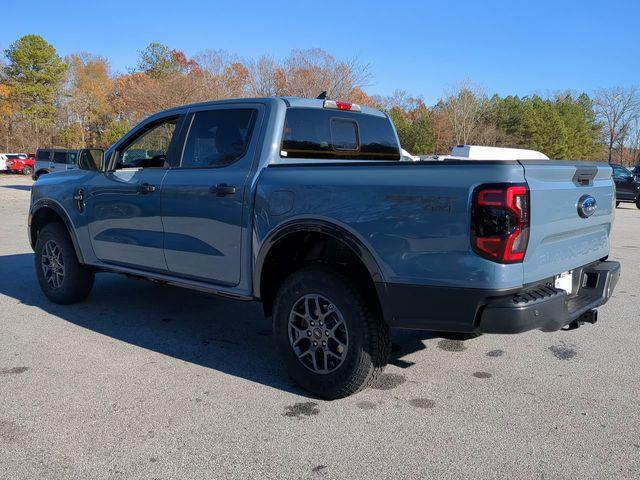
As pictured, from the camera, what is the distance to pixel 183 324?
5.39 m

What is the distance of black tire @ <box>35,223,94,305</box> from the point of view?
18.9 feet

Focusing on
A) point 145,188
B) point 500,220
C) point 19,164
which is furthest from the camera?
point 19,164

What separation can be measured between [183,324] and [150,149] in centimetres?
165

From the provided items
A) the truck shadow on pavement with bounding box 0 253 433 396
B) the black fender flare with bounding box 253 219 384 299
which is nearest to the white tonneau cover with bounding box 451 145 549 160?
the black fender flare with bounding box 253 219 384 299

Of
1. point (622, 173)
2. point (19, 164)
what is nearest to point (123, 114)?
point (19, 164)

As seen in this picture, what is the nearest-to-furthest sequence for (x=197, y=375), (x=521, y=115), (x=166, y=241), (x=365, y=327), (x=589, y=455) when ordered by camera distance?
(x=589, y=455), (x=365, y=327), (x=197, y=375), (x=166, y=241), (x=521, y=115)

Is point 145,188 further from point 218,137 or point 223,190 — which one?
point 223,190

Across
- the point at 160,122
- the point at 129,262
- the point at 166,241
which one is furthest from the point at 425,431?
the point at 160,122

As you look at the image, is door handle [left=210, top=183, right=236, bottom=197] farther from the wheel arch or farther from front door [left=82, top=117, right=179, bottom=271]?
front door [left=82, top=117, right=179, bottom=271]

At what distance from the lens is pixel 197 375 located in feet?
13.5

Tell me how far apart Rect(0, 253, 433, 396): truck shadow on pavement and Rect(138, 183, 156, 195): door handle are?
1262 mm

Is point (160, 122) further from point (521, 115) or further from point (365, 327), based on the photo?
point (521, 115)

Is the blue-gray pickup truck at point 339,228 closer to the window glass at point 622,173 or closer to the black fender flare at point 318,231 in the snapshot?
the black fender flare at point 318,231

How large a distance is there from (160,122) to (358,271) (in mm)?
2427
